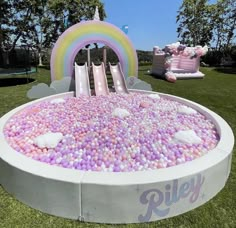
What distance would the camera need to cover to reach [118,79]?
7.89 meters

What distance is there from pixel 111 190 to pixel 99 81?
5.45 m

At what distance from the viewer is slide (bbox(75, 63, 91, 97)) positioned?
7066 millimetres

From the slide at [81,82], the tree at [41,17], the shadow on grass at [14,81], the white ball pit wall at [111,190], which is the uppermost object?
the tree at [41,17]

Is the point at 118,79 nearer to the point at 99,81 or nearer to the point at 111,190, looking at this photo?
the point at 99,81

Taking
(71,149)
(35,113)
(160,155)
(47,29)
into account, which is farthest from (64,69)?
(47,29)

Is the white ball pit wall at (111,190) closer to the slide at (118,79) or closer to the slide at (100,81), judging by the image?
the slide at (100,81)

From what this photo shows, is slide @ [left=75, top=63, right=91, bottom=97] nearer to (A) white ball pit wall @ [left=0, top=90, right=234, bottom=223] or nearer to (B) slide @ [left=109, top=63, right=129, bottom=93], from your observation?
(B) slide @ [left=109, top=63, right=129, bottom=93]

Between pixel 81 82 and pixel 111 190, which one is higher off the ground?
pixel 81 82

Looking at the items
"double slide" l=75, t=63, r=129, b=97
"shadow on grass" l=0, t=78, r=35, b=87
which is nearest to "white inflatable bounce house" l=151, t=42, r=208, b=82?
"double slide" l=75, t=63, r=129, b=97

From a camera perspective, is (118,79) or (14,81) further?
(14,81)

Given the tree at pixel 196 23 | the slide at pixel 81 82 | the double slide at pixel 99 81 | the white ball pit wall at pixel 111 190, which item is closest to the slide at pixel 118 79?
the double slide at pixel 99 81

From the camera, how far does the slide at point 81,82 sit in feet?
23.2

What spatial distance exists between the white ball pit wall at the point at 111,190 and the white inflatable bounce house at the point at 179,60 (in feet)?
36.1

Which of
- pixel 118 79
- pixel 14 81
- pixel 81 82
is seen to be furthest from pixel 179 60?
pixel 14 81
